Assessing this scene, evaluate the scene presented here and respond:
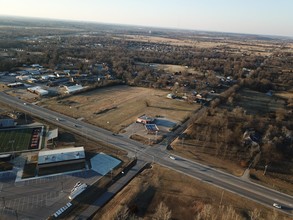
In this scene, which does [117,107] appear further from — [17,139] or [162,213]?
[162,213]

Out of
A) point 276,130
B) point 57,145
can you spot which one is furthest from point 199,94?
point 57,145

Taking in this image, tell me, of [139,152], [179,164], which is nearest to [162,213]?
[179,164]

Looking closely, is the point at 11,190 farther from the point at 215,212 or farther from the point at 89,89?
the point at 89,89

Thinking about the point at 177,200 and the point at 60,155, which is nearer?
the point at 177,200

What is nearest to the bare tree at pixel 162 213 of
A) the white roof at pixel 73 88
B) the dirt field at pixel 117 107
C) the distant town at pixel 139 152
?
the distant town at pixel 139 152

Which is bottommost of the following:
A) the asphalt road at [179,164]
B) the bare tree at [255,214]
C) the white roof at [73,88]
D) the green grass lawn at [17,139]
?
the green grass lawn at [17,139]

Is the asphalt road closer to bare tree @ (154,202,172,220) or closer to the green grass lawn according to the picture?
the green grass lawn

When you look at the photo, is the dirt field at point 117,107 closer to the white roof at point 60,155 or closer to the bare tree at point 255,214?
the white roof at point 60,155
